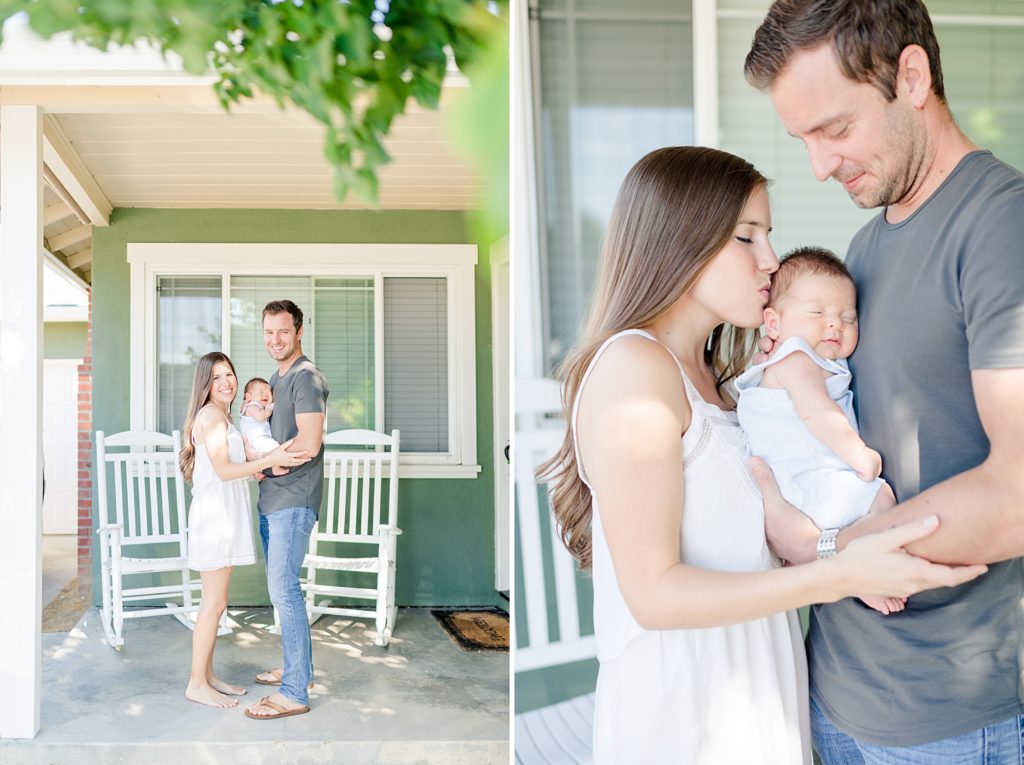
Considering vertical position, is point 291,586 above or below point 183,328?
below

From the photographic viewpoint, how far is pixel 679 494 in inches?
48.5

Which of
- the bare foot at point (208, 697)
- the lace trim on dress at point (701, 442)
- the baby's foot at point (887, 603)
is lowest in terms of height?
the bare foot at point (208, 697)

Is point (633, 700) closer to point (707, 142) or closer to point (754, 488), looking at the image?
point (754, 488)

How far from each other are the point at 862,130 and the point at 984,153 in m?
0.16

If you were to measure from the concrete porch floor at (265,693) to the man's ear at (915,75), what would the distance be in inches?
107

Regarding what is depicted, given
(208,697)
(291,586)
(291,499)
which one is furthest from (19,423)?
(208,697)

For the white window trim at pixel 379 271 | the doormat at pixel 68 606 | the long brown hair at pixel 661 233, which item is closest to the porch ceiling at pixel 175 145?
the white window trim at pixel 379 271

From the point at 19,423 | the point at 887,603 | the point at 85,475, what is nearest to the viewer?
the point at 887,603

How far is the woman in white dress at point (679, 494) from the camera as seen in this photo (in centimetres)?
122

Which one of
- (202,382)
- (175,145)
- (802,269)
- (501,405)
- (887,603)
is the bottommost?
(887,603)

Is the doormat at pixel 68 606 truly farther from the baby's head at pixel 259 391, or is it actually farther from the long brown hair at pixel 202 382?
the baby's head at pixel 259 391

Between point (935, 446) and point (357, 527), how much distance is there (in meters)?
4.59

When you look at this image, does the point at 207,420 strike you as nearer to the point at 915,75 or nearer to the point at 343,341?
the point at 343,341

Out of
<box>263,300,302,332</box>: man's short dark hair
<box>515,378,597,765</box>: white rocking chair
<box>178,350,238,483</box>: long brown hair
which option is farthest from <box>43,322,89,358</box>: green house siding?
<box>515,378,597,765</box>: white rocking chair
